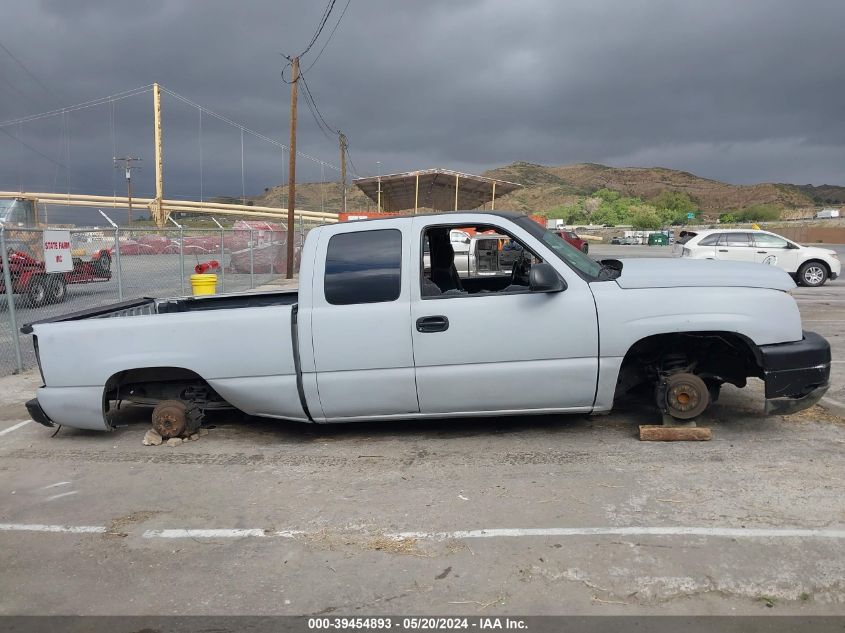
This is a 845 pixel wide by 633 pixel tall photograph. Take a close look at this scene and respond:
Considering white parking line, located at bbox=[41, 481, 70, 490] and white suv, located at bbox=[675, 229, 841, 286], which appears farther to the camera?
white suv, located at bbox=[675, 229, 841, 286]

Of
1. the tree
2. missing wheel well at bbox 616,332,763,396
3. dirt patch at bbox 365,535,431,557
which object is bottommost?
dirt patch at bbox 365,535,431,557

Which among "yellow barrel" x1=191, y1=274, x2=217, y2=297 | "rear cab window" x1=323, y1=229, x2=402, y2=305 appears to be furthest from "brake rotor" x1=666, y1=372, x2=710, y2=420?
"yellow barrel" x1=191, y1=274, x2=217, y2=297

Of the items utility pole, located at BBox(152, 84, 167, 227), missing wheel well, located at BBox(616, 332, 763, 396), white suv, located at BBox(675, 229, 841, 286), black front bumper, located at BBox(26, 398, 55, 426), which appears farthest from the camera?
utility pole, located at BBox(152, 84, 167, 227)

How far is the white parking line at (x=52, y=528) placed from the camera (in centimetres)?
402

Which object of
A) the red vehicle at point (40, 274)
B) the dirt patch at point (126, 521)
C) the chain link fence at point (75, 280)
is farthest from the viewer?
the red vehicle at point (40, 274)

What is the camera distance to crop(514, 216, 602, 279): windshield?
5.00 metres

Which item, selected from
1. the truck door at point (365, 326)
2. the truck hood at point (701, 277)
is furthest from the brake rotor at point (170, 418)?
the truck hood at point (701, 277)

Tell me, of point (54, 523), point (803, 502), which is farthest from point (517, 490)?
point (54, 523)

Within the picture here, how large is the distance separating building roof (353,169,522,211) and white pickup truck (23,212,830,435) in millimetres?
25912

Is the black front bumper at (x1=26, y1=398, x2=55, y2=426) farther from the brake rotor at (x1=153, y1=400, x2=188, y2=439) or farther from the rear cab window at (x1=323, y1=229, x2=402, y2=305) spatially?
the rear cab window at (x1=323, y1=229, x2=402, y2=305)

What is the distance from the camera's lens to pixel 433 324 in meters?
4.87

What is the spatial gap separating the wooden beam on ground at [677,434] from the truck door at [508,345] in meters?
0.57

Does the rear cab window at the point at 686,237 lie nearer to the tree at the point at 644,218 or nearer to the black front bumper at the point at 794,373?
the black front bumper at the point at 794,373

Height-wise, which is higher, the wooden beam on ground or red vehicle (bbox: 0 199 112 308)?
red vehicle (bbox: 0 199 112 308)
